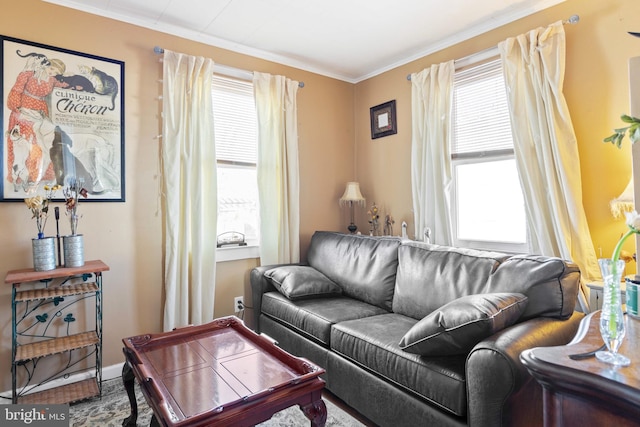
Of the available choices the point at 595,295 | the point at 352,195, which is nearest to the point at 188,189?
the point at 352,195

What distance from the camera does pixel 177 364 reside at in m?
1.63

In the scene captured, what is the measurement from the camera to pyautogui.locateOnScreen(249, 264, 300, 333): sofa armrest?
9.67 ft

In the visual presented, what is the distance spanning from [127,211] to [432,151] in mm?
2412

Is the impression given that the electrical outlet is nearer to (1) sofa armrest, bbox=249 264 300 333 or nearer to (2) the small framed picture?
(1) sofa armrest, bbox=249 264 300 333

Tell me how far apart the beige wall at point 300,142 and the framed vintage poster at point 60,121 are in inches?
2.8

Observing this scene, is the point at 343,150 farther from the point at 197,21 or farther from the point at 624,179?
the point at 624,179

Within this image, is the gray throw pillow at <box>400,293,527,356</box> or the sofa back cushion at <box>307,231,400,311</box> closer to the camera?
the gray throw pillow at <box>400,293,527,356</box>

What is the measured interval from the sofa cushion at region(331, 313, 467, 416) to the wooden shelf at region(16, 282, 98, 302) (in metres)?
1.56

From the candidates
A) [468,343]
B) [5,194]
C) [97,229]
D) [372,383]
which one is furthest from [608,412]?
[5,194]

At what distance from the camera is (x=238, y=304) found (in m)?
3.13

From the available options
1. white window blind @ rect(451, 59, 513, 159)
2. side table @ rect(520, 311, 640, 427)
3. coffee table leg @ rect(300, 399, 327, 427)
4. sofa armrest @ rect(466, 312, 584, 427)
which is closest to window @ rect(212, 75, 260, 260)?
white window blind @ rect(451, 59, 513, 159)

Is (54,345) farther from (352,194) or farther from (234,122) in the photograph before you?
(352,194)

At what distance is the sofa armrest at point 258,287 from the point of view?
9.67ft

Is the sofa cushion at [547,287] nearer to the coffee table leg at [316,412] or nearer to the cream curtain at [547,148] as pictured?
the cream curtain at [547,148]
